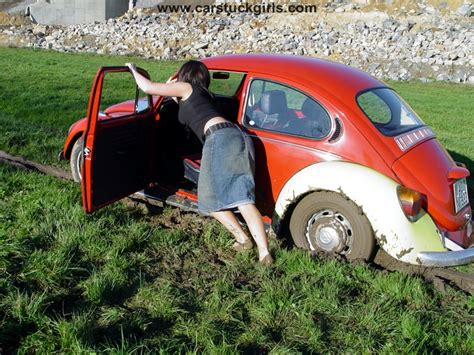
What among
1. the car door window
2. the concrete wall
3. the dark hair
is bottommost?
the concrete wall

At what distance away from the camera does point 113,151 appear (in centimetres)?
489

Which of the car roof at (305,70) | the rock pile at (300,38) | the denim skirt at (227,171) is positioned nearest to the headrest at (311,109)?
the car roof at (305,70)

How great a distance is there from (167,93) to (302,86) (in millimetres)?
1265

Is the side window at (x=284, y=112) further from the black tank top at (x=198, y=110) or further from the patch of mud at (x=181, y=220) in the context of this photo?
the patch of mud at (x=181, y=220)

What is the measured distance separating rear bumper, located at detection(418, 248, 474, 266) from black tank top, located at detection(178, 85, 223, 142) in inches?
85.0

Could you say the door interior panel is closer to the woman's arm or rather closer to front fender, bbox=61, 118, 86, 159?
the woman's arm

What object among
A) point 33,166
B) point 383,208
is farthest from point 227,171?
point 33,166

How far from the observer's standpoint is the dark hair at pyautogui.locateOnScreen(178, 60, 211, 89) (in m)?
4.92

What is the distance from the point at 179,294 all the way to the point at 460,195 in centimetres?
284

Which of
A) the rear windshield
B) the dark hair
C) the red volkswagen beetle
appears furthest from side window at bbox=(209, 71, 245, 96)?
the rear windshield

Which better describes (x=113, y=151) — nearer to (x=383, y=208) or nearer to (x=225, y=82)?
(x=225, y=82)

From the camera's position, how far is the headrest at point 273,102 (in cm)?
512

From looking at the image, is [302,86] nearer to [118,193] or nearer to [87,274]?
[118,193]

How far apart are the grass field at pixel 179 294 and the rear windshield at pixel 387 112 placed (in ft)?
4.64
